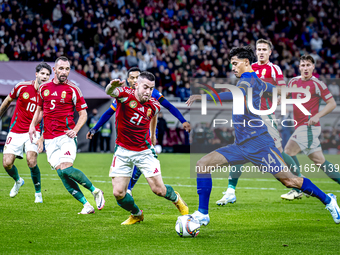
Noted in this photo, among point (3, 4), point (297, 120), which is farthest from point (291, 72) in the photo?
point (297, 120)

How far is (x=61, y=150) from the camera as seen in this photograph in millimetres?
6887

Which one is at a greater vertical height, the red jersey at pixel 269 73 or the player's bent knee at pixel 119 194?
the red jersey at pixel 269 73

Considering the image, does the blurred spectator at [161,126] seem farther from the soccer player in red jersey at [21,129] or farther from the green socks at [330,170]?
the green socks at [330,170]

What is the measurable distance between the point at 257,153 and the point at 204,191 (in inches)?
30.5

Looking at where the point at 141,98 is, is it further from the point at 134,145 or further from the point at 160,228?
the point at 160,228

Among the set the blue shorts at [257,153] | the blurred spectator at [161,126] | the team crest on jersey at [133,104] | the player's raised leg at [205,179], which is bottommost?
the blurred spectator at [161,126]

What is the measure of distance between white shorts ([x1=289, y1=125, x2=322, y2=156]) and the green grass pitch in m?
0.95

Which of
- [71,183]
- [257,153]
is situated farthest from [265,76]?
[71,183]

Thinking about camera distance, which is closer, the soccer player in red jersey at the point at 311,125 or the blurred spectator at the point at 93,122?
the soccer player in red jersey at the point at 311,125

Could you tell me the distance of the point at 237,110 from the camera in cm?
574

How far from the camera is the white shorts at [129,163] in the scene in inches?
236

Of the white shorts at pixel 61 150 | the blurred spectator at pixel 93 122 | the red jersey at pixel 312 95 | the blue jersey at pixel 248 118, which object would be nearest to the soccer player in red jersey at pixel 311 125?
the red jersey at pixel 312 95

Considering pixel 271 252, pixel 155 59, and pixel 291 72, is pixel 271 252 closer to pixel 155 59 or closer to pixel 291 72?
pixel 155 59

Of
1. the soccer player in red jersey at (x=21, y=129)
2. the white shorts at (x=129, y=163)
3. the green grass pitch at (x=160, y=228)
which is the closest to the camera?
the green grass pitch at (x=160, y=228)
